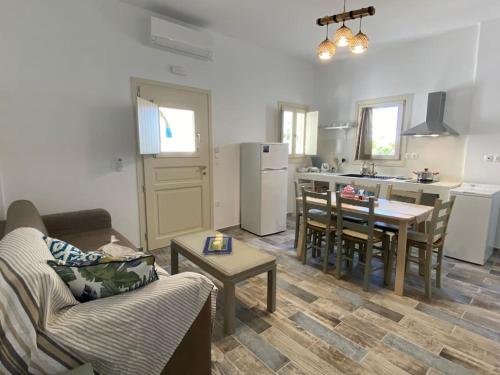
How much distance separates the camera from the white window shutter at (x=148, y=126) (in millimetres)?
2947

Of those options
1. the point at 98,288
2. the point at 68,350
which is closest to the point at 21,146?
the point at 98,288

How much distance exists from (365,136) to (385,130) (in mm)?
335

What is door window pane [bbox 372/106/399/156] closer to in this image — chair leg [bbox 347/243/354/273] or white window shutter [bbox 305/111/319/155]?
white window shutter [bbox 305/111/319/155]

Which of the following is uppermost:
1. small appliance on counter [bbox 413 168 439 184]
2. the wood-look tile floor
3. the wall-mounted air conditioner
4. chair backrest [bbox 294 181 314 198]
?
the wall-mounted air conditioner

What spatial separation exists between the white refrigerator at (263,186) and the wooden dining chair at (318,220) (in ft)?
3.09

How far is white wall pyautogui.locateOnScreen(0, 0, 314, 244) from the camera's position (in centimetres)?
254

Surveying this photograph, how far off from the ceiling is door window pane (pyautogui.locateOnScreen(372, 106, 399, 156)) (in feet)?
3.53

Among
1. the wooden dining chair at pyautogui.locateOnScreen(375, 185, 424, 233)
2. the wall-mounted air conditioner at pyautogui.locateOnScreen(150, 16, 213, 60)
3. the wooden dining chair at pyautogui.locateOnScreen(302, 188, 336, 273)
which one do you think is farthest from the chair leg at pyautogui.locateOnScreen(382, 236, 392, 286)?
the wall-mounted air conditioner at pyautogui.locateOnScreen(150, 16, 213, 60)

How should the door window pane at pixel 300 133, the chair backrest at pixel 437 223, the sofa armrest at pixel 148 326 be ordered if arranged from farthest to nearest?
the door window pane at pixel 300 133
the chair backrest at pixel 437 223
the sofa armrest at pixel 148 326

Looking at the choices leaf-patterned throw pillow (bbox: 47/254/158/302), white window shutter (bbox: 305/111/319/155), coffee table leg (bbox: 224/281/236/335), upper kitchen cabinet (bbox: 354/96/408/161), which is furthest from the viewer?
white window shutter (bbox: 305/111/319/155)

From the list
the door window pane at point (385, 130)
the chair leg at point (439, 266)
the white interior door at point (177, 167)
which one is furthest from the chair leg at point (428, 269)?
the white interior door at point (177, 167)

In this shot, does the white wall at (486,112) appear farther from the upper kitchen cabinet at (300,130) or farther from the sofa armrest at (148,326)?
the sofa armrest at (148,326)

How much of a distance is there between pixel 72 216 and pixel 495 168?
5062 mm

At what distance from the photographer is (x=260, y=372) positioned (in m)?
1.67
